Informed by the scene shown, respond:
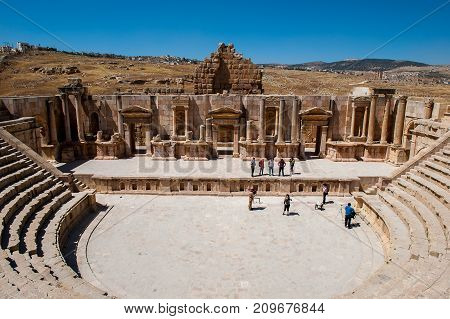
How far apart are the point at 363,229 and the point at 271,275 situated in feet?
15.7

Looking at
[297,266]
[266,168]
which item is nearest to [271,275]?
[297,266]

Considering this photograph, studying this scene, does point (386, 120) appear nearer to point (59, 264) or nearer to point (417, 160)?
point (417, 160)

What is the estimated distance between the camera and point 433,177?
1268cm

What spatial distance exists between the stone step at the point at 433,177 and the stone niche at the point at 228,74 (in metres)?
13.2

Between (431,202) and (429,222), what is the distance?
3.98 feet

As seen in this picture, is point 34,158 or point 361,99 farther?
point 361,99

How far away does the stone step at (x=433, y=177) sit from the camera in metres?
11.9

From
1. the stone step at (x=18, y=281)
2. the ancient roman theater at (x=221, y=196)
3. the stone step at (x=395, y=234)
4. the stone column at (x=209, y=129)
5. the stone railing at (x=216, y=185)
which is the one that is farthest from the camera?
the stone column at (x=209, y=129)

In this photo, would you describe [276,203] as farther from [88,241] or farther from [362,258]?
[88,241]

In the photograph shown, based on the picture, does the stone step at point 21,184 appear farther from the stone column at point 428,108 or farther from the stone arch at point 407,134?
the stone column at point 428,108

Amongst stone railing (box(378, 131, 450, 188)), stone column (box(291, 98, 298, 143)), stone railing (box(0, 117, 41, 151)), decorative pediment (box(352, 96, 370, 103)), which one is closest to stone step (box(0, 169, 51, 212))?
stone railing (box(0, 117, 41, 151))

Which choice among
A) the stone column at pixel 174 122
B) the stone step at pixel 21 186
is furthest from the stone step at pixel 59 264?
the stone column at pixel 174 122

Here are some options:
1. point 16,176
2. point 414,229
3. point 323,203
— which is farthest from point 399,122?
point 16,176

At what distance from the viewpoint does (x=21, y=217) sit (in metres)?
10.5
